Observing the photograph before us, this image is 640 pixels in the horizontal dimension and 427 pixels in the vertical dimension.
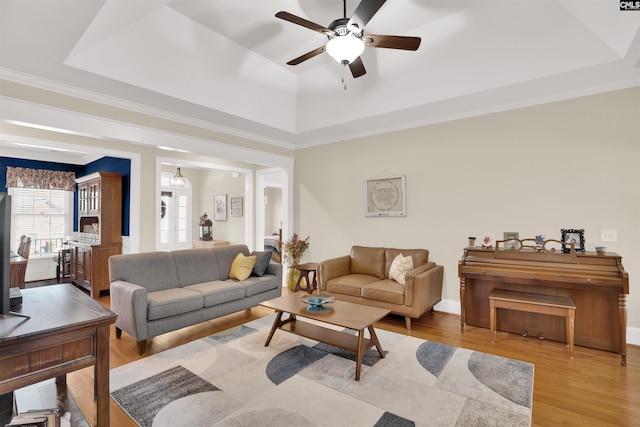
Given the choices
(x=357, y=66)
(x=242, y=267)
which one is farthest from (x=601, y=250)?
(x=242, y=267)

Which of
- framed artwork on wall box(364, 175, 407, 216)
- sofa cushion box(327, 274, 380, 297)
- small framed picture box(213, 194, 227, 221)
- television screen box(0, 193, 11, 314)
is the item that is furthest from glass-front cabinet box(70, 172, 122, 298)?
television screen box(0, 193, 11, 314)

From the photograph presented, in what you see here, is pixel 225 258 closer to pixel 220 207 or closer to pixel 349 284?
pixel 349 284

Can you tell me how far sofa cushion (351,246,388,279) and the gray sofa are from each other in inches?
45.5

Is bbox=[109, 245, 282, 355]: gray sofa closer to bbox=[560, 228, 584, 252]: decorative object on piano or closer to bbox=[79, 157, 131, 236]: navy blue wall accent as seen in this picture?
bbox=[79, 157, 131, 236]: navy blue wall accent

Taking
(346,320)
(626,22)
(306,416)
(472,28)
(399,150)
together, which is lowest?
(306,416)

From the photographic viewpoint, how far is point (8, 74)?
9.61 feet

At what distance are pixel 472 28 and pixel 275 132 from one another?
116 inches


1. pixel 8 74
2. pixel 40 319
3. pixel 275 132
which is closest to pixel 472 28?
pixel 275 132

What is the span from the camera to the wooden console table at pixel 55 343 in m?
1.29

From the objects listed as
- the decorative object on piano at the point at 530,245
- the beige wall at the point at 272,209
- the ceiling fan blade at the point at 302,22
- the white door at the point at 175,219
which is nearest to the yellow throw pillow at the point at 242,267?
the ceiling fan blade at the point at 302,22

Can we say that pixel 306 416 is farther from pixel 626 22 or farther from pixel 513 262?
pixel 626 22

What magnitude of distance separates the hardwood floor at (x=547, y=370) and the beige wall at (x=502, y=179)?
689 mm

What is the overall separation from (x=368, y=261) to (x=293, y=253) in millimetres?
1506

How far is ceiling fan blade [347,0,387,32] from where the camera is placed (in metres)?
2.14
